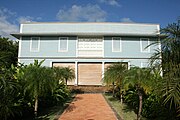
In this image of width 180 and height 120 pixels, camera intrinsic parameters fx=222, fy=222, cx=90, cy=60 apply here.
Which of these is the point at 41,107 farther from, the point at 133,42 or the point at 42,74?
the point at 133,42

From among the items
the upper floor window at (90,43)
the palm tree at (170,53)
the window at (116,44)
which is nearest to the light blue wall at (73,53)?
the window at (116,44)

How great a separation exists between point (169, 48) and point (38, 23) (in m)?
20.9

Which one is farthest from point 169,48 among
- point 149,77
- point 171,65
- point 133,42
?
point 133,42

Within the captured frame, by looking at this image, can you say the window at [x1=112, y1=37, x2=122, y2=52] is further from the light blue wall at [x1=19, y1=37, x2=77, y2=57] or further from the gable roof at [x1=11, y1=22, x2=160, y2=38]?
the light blue wall at [x1=19, y1=37, x2=77, y2=57]

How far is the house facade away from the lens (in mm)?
23734

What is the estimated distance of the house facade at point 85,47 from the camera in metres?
23.7

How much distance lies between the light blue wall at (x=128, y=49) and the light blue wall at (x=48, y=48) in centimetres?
356

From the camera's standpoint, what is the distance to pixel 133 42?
2419 cm

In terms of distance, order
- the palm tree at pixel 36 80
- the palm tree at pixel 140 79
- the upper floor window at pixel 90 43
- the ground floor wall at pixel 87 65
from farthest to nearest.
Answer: the upper floor window at pixel 90 43, the ground floor wall at pixel 87 65, the palm tree at pixel 36 80, the palm tree at pixel 140 79

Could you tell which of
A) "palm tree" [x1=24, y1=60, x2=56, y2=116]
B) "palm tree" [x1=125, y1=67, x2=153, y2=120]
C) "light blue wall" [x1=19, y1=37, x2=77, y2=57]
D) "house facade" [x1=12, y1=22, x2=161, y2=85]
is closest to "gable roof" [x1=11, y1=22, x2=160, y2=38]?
"house facade" [x1=12, y1=22, x2=161, y2=85]

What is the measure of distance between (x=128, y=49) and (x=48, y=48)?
28.5ft

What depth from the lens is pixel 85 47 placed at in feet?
79.4

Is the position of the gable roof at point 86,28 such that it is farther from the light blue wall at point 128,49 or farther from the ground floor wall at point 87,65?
the ground floor wall at point 87,65

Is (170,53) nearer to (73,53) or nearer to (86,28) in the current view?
(73,53)
